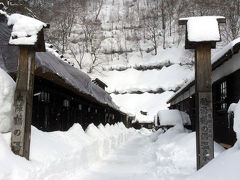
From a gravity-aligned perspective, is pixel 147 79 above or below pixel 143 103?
above

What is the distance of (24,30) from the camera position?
21.5ft

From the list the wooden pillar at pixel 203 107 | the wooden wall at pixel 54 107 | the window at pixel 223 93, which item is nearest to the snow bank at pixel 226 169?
the wooden pillar at pixel 203 107

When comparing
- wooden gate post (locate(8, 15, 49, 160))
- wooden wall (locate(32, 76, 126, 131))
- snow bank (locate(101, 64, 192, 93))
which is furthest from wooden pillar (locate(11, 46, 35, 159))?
snow bank (locate(101, 64, 192, 93))

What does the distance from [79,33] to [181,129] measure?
6048cm

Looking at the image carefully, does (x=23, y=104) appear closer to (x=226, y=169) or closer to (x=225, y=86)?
(x=226, y=169)

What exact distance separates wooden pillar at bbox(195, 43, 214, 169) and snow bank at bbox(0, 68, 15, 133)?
4245 mm

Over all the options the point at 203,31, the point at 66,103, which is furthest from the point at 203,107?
the point at 66,103

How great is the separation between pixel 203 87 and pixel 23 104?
13.6ft

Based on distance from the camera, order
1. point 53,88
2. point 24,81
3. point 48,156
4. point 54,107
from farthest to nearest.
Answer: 1. point 54,107
2. point 53,88
3. point 48,156
4. point 24,81

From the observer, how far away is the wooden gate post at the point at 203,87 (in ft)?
22.6

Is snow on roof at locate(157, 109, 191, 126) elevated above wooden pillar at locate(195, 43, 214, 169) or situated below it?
below

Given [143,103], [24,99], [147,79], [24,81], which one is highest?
[24,81]

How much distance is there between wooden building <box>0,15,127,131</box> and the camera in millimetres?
7395

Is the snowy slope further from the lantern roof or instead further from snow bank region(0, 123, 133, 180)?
the lantern roof
